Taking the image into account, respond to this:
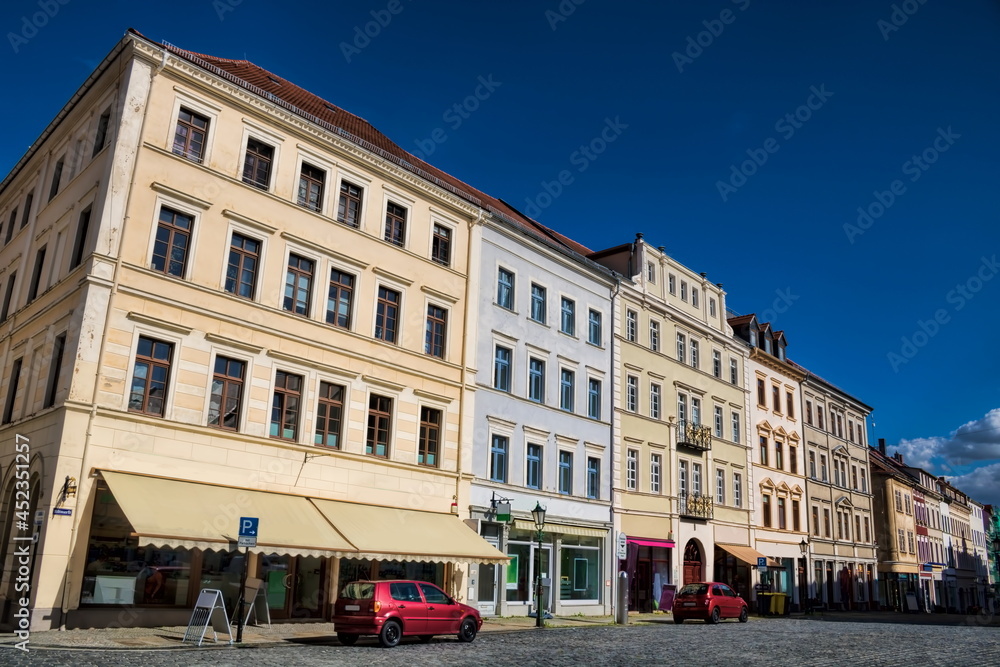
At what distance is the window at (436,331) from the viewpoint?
28.6 metres

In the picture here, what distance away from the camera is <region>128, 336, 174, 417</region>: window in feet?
68.2

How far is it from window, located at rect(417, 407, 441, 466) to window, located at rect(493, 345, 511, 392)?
11.0 feet

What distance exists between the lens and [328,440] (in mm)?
24859

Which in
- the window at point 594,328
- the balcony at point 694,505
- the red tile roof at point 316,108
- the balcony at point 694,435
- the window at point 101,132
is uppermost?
the red tile roof at point 316,108

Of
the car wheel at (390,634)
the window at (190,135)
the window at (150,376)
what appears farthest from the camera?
the window at (190,135)

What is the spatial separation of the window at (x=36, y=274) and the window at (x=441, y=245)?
40.0 ft

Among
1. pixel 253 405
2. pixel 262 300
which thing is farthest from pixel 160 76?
pixel 253 405

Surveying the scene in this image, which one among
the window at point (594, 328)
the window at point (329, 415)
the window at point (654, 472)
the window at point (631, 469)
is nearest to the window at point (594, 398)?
the window at point (594, 328)

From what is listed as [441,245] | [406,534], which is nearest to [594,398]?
[441,245]

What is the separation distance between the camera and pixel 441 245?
3006 cm

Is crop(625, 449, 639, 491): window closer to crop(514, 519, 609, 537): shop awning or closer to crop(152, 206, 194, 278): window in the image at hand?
crop(514, 519, 609, 537): shop awning

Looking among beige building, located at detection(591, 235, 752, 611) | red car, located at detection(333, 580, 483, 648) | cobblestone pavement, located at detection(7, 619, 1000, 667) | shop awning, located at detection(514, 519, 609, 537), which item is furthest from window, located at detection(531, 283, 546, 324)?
red car, located at detection(333, 580, 483, 648)

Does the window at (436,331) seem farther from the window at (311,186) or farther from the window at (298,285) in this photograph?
the window at (311,186)

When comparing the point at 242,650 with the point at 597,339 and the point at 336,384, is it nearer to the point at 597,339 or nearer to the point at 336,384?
the point at 336,384
